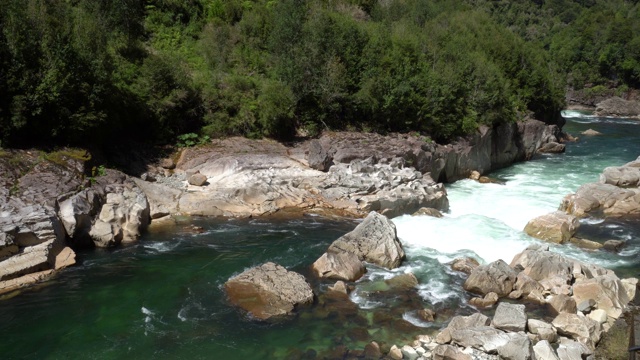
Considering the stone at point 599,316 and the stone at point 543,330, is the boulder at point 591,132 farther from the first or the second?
the stone at point 543,330

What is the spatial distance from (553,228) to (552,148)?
1162 inches

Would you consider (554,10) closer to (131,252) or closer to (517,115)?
(517,115)

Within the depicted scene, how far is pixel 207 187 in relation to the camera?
1144 inches

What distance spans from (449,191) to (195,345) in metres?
23.9

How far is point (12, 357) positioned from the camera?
14.8m

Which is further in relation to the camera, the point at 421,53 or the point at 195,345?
the point at 421,53

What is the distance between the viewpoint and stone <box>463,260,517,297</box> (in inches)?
740

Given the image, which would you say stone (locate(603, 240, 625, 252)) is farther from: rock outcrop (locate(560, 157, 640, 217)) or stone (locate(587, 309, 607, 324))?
stone (locate(587, 309, 607, 324))

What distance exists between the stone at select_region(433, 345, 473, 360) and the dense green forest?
71.3 feet

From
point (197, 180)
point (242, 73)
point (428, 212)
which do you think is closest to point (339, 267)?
point (428, 212)

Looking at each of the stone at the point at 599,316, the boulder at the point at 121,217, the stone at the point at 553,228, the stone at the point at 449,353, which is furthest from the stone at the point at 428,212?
the boulder at the point at 121,217

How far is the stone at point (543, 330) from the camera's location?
623 inches

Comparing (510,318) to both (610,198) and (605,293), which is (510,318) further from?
(610,198)

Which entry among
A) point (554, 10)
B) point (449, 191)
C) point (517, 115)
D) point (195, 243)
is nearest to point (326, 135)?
point (449, 191)
